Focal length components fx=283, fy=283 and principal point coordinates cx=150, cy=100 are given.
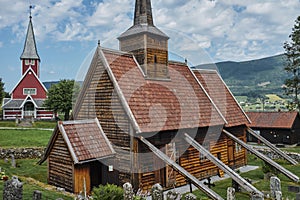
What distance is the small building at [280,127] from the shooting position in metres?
34.7

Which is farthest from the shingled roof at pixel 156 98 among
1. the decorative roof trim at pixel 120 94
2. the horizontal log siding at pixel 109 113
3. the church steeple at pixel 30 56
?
the church steeple at pixel 30 56

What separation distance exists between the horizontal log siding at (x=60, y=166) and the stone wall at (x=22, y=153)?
10.4m

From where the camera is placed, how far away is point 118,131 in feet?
50.8

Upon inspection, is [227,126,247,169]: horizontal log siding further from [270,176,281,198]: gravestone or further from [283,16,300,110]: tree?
[283,16,300,110]: tree

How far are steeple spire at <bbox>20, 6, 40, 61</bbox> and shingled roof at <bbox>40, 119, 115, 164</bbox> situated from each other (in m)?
49.7

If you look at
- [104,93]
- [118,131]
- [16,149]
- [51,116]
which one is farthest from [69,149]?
[51,116]

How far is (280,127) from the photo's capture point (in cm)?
3509

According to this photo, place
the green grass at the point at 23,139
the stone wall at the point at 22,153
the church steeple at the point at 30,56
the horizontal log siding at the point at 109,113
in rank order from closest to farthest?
the horizontal log siding at the point at 109,113 < the stone wall at the point at 22,153 < the green grass at the point at 23,139 < the church steeple at the point at 30,56

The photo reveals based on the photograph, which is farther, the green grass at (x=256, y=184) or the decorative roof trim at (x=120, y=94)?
the green grass at (x=256, y=184)

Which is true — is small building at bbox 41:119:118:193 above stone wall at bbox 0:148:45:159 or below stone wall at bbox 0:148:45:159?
above

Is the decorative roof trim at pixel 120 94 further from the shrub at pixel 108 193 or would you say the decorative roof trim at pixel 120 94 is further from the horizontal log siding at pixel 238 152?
the horizontal log siding at pixel 238 152

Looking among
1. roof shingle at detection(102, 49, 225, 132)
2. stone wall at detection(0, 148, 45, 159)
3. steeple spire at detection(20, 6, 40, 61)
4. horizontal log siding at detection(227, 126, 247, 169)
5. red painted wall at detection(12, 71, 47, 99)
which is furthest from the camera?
steeple spire at detection(20, 6, 40, 61)

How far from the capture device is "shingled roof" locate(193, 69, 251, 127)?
22.1m

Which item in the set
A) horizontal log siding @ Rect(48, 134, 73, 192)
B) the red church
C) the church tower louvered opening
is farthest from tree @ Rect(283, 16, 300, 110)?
the red church
